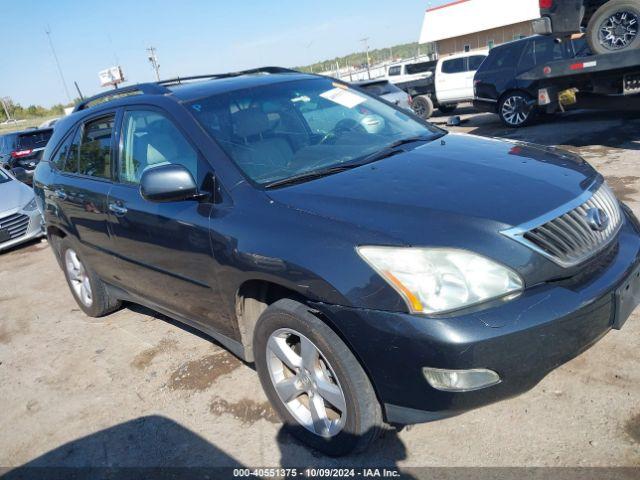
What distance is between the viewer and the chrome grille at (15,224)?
24.4 ft

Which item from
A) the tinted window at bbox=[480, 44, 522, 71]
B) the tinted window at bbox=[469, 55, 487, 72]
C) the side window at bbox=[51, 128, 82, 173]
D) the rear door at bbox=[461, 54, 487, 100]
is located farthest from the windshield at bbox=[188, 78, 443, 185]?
the tinted window at bbox=[469, 55, 487, 72]

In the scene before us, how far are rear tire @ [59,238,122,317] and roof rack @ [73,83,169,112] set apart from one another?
1.18 m

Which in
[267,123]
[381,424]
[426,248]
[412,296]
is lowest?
[381,424]

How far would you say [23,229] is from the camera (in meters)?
7.64

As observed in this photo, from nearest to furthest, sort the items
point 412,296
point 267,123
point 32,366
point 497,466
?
1. point 412,296
2. point 497,466
3. point 267,123
4. point 32,366

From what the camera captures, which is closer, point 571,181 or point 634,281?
point 634,281

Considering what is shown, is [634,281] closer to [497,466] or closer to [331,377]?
[497,466]

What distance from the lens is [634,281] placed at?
7.63 ft

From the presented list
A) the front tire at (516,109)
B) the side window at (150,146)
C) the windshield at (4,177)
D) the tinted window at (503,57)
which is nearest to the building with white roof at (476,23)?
the tinted window at (503,57)

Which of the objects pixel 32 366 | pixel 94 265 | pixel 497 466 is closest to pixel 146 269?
pixel 94 265

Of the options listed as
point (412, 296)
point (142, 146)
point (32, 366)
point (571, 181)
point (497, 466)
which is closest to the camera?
point (412, 296)

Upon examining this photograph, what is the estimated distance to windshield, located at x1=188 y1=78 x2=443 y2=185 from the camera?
2789 mm

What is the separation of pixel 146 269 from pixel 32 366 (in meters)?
1.45

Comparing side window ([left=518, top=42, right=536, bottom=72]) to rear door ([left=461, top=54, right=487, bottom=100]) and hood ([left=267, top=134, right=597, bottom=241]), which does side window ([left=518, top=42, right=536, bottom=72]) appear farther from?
hood ([left=267, top=134, right=597, bottom=241])
